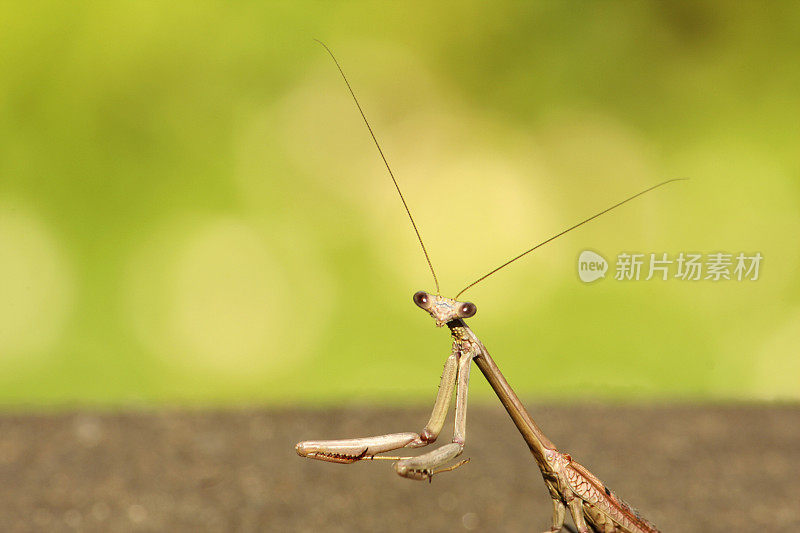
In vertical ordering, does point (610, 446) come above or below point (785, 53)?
below

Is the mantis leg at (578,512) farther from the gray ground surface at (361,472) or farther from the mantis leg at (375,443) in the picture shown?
the gray ground surface at (361,472)

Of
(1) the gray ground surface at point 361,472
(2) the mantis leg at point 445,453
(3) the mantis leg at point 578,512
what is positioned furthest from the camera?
(1) the gray ground surface at point 361,472

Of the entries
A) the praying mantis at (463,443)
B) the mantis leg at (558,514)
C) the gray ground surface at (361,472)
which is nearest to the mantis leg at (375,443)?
the praying mantis at (463,443)

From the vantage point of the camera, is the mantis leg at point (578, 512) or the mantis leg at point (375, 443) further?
the mantis leg at point (578, 512)

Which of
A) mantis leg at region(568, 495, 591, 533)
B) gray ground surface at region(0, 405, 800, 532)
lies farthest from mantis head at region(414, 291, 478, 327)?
gray ground surface at region(0, 405, 800, 532)

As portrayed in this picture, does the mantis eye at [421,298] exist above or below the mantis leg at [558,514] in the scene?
above

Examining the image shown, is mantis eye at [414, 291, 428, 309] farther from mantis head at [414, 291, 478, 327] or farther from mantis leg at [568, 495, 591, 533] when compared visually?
mantis leg at [568, 495, 591, 533]

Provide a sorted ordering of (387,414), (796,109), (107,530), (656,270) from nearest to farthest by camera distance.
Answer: (656,270) < (796,109) < (107,530) < (387,414)

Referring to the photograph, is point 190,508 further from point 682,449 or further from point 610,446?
point 682,449

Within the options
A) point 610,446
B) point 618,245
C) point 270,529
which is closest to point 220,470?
point 270,529
